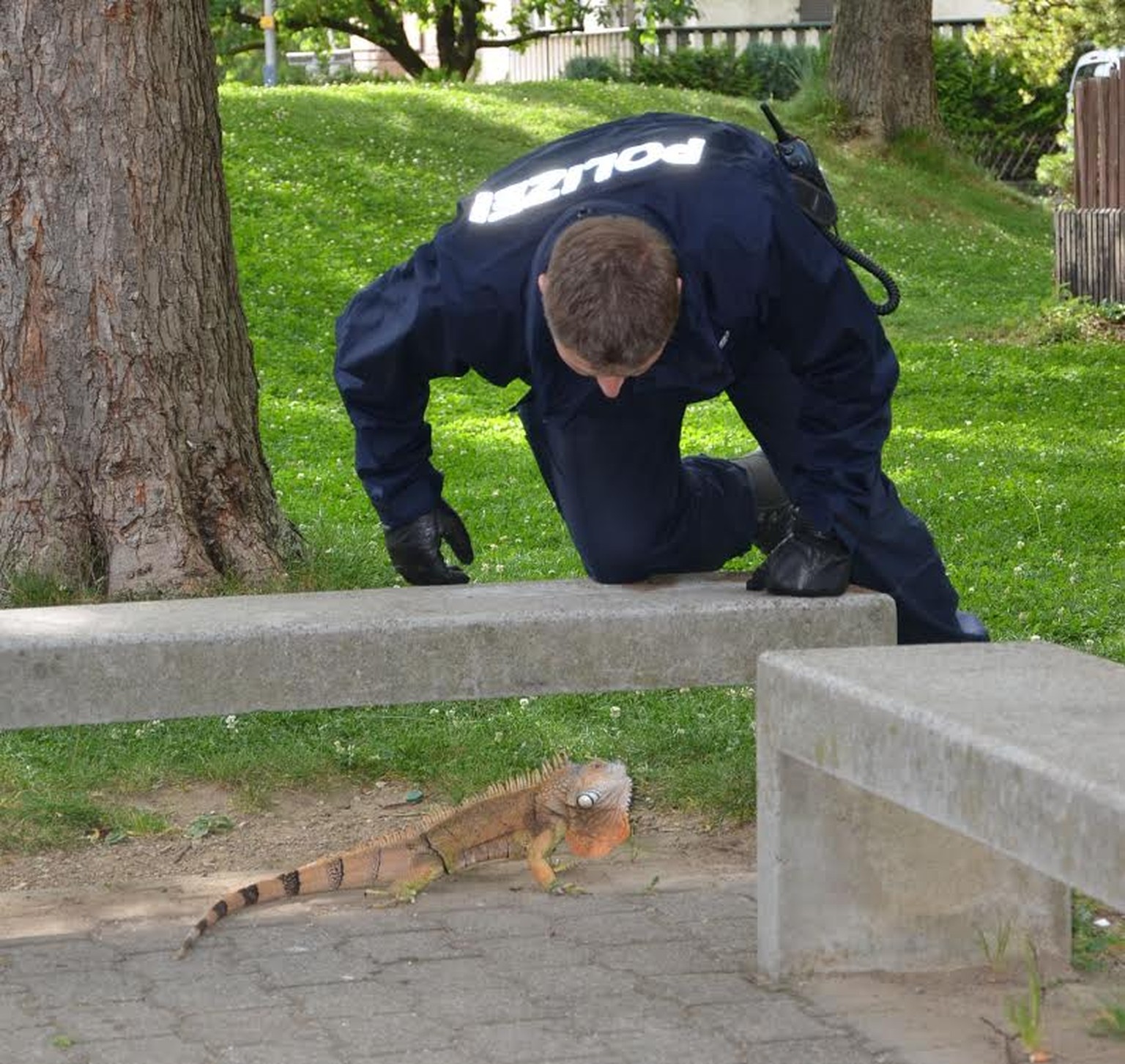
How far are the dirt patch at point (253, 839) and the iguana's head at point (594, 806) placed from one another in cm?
20

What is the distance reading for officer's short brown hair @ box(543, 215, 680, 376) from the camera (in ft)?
12.5

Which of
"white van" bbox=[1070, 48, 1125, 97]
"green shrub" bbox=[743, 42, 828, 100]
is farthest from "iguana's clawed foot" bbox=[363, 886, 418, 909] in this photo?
"green shrub" bbox=[743, 42, 828, 100]

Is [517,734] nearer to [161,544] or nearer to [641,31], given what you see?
[161,544]

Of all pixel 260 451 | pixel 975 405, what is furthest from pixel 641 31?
pixel 260 451

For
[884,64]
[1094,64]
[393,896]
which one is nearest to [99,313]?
[393,896]

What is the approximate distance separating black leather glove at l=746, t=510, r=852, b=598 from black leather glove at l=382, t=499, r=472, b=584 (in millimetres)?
813

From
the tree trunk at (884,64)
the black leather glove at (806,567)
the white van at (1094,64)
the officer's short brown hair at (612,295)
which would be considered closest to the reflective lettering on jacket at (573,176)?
the officer's short brown hair at (612,295)

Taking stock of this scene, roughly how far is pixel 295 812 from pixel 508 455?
5.53 m

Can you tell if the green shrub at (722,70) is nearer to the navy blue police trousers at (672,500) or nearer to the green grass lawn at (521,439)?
the green grass lawn at (521,439)

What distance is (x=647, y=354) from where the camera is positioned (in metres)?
3.87

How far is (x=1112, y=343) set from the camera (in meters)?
13.9

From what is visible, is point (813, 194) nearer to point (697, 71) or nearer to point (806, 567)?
point (806, 567)

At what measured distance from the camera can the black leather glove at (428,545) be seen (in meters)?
4.77

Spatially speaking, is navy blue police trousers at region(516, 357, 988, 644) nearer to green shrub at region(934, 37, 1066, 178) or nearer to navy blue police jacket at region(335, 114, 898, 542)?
navy blue police jacket at region(335, 114, 898, 542)
